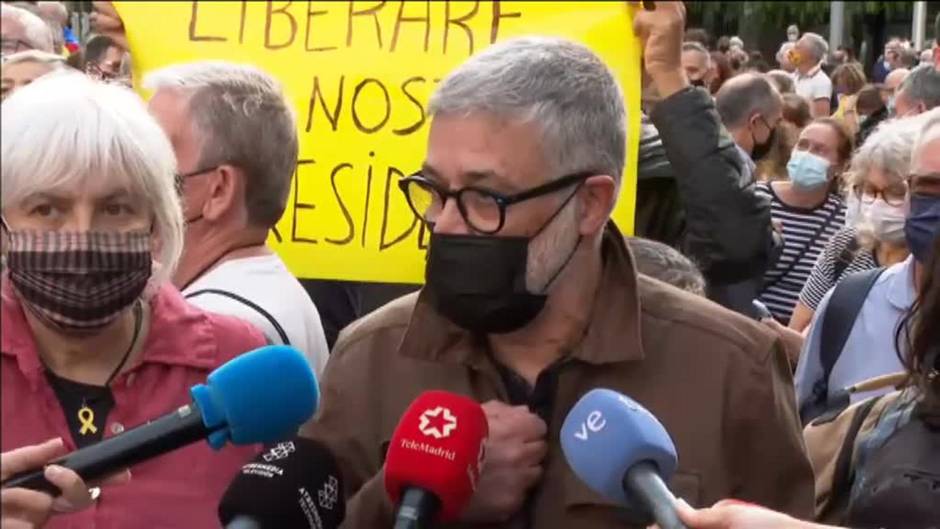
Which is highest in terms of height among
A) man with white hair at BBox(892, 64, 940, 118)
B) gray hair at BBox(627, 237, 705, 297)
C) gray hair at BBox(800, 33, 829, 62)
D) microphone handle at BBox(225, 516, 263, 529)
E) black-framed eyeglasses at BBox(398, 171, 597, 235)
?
black-framed eyeglasses at BBox(398, 171, 597, 235)

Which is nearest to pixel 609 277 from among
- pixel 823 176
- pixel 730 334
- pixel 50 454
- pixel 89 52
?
pixel 730 334

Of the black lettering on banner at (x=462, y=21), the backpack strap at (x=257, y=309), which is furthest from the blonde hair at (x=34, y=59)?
the backpack strap at (x=257, y=309)

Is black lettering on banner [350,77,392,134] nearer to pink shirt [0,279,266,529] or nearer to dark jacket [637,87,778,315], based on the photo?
dark jacket [637,87,778,315]

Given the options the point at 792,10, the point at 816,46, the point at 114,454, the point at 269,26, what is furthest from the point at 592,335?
the point at 792,10

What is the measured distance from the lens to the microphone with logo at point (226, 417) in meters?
1.71

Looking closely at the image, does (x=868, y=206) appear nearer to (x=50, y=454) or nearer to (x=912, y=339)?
(x=912, y=339)

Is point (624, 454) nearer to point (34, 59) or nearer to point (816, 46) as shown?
Result: point (34, 59)

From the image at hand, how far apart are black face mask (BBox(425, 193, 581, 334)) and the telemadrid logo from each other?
31cm

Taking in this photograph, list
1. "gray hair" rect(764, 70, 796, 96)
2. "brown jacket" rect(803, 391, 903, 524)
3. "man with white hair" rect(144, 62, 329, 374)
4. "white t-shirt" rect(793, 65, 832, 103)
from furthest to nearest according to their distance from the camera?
1. "white t-shirt" rect(793, 65, 832, 103)
2. "gray hair" rect(764, 70, 796, 96)
3. "man with white hair" rect(144, 62, 329, 374)
4. "brown jacket" rect(803, 391, 903, 524)

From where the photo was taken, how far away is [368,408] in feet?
8.59

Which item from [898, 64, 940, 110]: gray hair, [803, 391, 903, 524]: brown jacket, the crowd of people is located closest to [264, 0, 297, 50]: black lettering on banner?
the crowd of people

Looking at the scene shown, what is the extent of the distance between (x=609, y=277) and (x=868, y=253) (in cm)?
276

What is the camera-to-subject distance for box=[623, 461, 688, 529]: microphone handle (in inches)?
72.2

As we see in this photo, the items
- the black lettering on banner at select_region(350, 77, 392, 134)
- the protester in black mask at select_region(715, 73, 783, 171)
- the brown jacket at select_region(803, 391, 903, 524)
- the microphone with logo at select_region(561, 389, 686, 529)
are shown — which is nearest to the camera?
the microphone with logo at select_region(561, 389, 686, 529)
